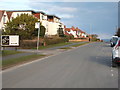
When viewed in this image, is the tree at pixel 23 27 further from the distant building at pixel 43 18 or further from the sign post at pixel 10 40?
the sign post at pixel 10 40

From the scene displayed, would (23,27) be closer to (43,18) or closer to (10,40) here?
(10,40)

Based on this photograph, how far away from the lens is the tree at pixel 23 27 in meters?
37.2

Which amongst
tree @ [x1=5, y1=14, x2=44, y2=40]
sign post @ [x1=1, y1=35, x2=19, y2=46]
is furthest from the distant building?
sign post @ [x1=1, y1=35, x2=19, y2=46]

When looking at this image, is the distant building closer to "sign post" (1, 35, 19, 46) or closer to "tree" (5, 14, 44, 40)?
"tree" (5, 14, 44, 40)

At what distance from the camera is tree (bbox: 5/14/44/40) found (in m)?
37.2

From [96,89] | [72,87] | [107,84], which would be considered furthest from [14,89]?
[107,84]

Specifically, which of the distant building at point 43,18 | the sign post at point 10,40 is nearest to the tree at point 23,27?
the distant building at point 43,18

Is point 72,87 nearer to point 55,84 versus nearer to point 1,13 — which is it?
point 55,84

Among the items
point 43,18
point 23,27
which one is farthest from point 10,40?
point 43,18

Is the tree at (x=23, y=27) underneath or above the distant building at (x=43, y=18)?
underneath

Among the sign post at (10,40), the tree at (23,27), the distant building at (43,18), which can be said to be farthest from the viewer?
the distant building at (43,18)

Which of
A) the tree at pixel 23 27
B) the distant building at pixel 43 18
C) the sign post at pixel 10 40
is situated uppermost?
the distant building at pixel 43 18

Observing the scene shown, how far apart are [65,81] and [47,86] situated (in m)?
1.18

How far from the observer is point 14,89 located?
7652 millimetres
